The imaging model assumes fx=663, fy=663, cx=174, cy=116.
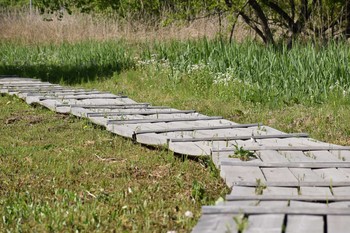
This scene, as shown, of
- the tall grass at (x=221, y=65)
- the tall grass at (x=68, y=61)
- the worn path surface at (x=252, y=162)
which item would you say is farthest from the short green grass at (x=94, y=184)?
the tall grass at (x=68, y=61)

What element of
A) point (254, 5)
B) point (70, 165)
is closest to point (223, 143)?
point (70, 165)

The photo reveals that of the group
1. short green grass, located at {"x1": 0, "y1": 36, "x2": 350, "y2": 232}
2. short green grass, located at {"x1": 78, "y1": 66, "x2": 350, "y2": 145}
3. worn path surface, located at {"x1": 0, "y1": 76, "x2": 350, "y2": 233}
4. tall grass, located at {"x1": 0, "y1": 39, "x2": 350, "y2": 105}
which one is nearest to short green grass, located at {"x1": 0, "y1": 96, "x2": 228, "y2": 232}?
short green grass, located at {"x1": 0, "y1": 36, "x2": 350, "y2": 232}

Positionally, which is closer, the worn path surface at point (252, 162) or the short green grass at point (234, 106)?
the worn path surface at point (252, 162)

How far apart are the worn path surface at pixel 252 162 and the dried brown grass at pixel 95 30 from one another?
6.56 meters

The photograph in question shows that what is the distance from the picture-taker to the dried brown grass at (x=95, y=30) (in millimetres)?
15180

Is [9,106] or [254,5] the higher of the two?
[254,5]

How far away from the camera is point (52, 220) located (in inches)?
152

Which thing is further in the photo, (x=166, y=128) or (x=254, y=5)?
(x=254, y=5)

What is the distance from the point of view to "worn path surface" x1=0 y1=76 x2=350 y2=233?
11.1 feet

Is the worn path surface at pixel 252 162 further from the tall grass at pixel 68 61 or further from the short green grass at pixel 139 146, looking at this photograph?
the tall grass at pixel 68 61

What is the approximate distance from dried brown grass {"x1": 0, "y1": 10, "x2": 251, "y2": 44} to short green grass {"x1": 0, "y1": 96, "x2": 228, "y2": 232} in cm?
846

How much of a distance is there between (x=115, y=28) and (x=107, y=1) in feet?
15.4

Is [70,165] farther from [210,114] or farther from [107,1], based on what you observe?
[107,1]

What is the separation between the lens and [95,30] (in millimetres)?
17281
